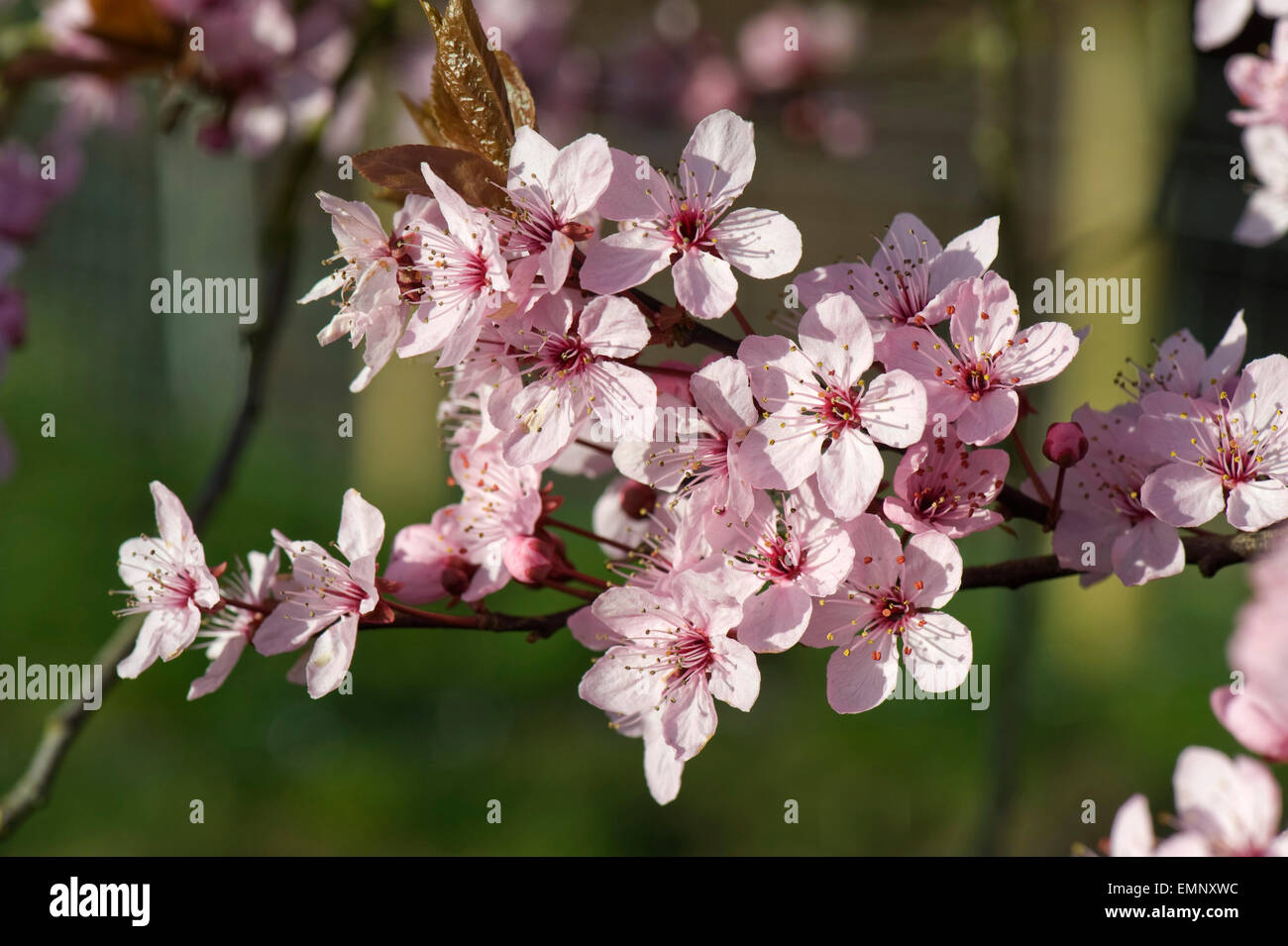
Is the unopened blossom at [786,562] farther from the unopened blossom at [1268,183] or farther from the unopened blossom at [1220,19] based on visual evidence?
the unopened blossom at [1220,19]

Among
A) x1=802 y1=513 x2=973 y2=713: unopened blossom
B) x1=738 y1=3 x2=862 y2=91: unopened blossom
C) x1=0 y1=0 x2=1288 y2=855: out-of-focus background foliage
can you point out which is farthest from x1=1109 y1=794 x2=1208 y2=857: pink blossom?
x1=738 y1=3 x2=862 y2=91: unopened blossom

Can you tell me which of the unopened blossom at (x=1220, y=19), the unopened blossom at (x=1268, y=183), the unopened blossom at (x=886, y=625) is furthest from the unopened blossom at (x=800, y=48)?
the unopened blossom at (x=886, y=625)

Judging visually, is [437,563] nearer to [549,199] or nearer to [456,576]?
[456,576]

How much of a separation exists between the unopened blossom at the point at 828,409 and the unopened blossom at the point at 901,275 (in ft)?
0.18

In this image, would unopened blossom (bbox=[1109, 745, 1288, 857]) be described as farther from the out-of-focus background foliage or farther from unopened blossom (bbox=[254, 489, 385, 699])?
the out-of-focus background foliage

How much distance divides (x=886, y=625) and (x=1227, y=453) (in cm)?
26

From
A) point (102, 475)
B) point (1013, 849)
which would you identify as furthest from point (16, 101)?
point (102, 475)

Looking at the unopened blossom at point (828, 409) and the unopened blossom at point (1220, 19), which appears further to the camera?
the unopened blossom at point (1220, 19)

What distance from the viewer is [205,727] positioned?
3432mm

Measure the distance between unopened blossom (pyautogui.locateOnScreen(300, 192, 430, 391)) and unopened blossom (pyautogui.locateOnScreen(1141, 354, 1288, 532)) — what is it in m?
0.53

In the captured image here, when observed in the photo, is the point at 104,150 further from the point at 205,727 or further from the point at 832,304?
the point at 832,304

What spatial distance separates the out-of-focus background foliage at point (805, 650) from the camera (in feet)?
8.72

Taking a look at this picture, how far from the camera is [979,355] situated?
0.74m
